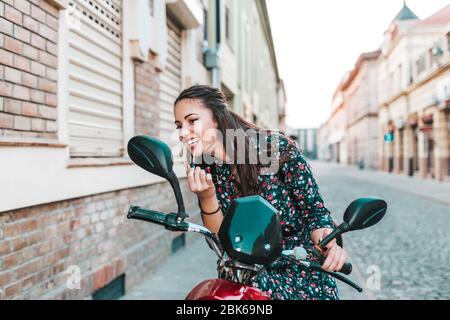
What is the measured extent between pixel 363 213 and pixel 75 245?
9.29 ft

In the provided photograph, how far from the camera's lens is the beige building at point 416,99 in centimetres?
1966

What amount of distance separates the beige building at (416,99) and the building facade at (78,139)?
11.5m

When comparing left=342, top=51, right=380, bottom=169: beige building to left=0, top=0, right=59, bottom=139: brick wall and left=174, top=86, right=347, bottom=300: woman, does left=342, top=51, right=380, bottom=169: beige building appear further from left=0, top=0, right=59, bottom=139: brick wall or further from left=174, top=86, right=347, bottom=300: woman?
left=174, top=86, right=347, bottom=300: woman

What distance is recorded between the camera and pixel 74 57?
12.2 ft

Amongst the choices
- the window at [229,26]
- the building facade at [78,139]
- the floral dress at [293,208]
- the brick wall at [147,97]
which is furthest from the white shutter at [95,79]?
the window at [229,26]

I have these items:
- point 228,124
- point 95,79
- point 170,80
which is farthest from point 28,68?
point 170,80

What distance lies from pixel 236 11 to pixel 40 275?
38.0 ft

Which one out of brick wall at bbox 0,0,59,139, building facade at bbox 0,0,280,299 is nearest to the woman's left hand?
building facade at bbox 0,0,280,299

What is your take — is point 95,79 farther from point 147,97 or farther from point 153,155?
point 153,155

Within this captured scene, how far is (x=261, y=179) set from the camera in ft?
5.12

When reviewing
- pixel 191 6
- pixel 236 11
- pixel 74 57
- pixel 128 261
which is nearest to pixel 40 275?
pixel 128 261

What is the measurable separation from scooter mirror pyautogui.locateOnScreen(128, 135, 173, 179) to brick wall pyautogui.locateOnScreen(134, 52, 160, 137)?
12.9 feet

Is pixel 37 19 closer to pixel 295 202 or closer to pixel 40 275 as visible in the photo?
pixel 40 275

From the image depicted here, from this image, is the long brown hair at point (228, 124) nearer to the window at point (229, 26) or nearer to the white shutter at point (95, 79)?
the white shutter at point (95, 79)
